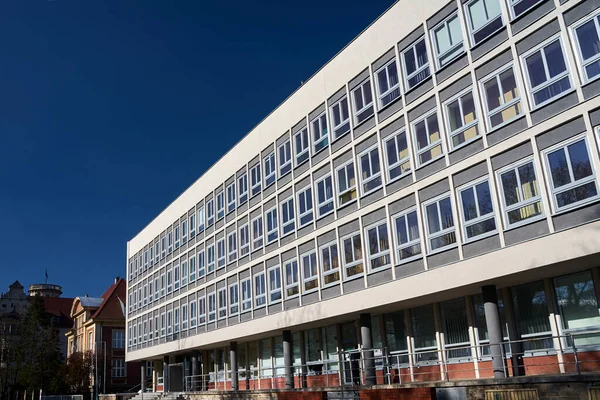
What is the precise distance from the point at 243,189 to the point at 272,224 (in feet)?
14.0

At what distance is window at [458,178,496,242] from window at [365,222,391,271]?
3538 millimetres

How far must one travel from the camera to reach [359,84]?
23.4m

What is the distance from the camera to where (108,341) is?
71.8 metres

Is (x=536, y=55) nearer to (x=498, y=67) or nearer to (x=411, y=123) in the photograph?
(x=498, y=67)

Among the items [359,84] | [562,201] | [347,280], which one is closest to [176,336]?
[347,280]

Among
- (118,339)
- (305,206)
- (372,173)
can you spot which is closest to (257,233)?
(305,206)

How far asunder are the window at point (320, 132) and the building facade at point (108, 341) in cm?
4574

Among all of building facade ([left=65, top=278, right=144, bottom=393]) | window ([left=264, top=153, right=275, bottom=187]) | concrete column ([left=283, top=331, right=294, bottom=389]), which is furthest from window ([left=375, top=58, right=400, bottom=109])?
building facade ([left=65, top=278, right=144, bottom=393])

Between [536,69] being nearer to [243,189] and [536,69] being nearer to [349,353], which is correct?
[349,353]

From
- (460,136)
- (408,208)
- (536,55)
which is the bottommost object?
(408,208)

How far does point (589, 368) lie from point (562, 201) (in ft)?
→ 13.8

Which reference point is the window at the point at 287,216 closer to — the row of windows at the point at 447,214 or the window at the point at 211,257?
the row of windows at the point at 447,214

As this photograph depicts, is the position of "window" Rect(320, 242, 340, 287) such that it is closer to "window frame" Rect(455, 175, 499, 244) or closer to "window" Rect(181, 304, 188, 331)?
"window frame" Rect(455, 175, 499, 244)

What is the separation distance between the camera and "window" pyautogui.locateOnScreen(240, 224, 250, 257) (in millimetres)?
31281
